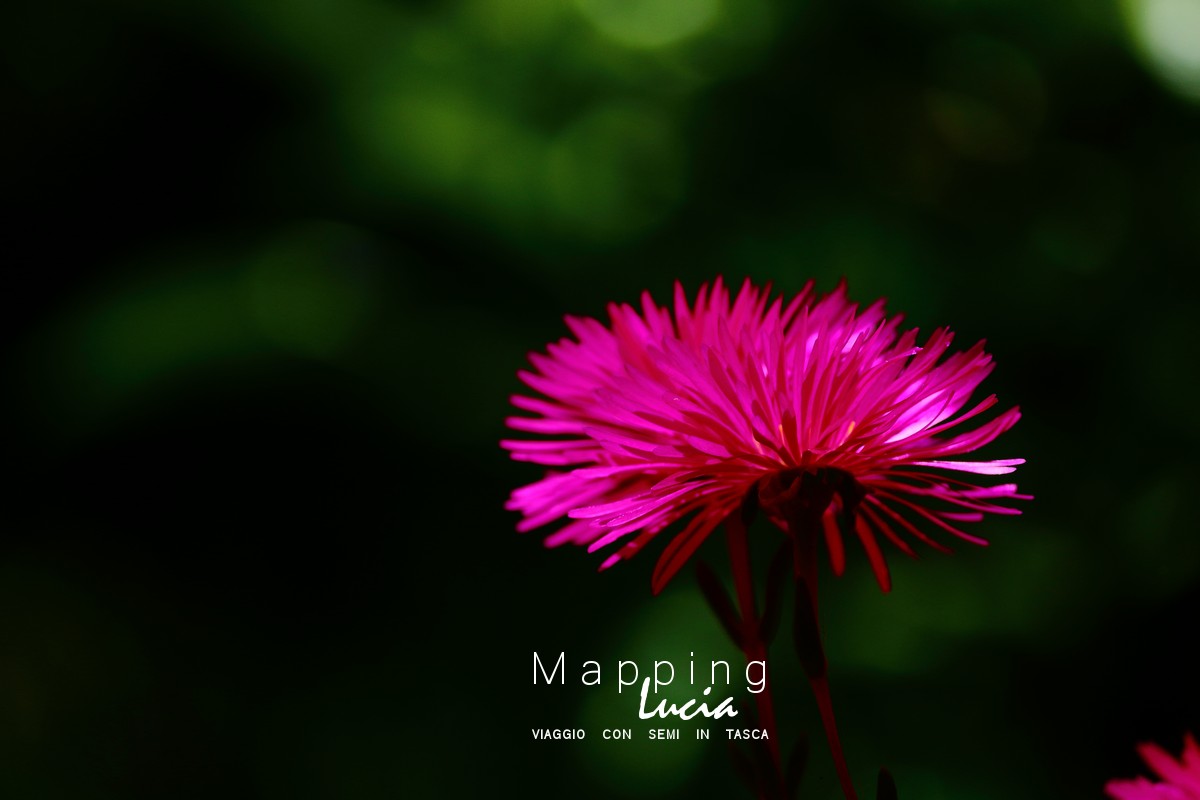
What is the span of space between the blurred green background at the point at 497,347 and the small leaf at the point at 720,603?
890mm

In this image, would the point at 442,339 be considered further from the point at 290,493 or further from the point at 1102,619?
the point at 1102,619

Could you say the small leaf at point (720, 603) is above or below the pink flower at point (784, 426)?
below

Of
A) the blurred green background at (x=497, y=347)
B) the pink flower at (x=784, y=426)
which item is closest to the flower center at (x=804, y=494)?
the pink flower at (x=784, y=426)

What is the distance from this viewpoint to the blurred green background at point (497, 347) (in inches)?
46.5

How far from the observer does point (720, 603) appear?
29cm

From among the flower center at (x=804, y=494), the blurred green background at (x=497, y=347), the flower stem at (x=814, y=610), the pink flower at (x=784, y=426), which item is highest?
the blurred green background at (x=497, y=347)

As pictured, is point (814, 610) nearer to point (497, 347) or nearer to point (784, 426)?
point (784, 426)

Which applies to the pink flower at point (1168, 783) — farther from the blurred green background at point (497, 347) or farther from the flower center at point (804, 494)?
the blurred green background at point (497, 347)

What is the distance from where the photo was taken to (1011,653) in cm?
118

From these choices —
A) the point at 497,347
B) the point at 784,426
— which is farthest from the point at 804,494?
the point at 497,347

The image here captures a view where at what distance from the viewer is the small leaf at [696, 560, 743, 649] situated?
0.94 feet

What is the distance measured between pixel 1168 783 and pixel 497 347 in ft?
3.79

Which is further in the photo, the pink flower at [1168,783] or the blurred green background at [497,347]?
the blurred green background at [497,347]

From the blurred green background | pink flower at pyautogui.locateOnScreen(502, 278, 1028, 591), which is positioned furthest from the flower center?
the blurred green background
